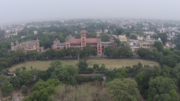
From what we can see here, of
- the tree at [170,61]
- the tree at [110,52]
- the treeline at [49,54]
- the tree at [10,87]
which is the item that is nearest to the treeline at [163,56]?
the tree at [170,61]

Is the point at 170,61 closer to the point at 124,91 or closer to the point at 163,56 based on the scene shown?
the point at 163,56

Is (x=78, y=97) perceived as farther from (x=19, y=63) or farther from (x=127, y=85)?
(x=19, y=63)

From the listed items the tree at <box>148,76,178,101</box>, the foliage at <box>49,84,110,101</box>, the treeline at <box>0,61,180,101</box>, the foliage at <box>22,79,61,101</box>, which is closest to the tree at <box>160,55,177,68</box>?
the treeline at <box>0,61,180,101</box>

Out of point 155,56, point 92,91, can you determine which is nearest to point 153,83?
point 92,91

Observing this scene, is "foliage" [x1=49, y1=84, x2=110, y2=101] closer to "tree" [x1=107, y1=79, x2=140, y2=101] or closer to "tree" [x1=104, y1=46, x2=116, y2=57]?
"tree" [x1=107, y1=79, x2=140, y2=101]

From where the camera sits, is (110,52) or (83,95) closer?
(83,95)

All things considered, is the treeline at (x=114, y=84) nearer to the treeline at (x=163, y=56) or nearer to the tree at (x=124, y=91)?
the tree at (x=124, y=91)

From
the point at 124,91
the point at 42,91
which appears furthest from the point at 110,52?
the point at 42,91

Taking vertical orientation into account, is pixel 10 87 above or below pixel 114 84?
below
